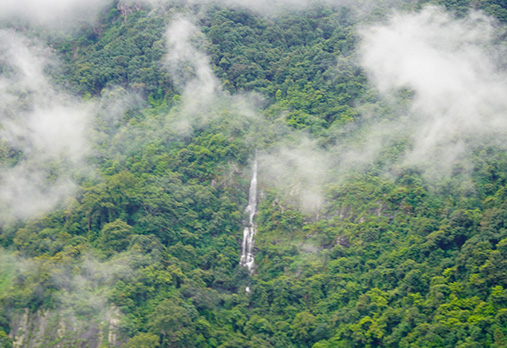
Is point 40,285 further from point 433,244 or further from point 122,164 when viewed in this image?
point 433,244

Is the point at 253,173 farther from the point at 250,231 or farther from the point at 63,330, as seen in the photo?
the point at 63,330

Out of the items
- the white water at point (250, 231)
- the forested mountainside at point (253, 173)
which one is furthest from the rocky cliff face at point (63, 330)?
the white water at point (250, 231)

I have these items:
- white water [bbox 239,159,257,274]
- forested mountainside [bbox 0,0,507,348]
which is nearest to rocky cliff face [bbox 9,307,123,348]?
forested mountainside [bbox 0,0,507,348]

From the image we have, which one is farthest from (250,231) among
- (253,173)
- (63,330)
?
(63,330)

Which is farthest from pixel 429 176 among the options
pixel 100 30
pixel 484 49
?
pixel 100 30

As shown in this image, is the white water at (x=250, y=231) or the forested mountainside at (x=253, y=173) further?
the white water at (x=250, y=231)

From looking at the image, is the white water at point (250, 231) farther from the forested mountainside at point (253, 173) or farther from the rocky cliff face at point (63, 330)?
the rocky cliff face at point (63, 330)
